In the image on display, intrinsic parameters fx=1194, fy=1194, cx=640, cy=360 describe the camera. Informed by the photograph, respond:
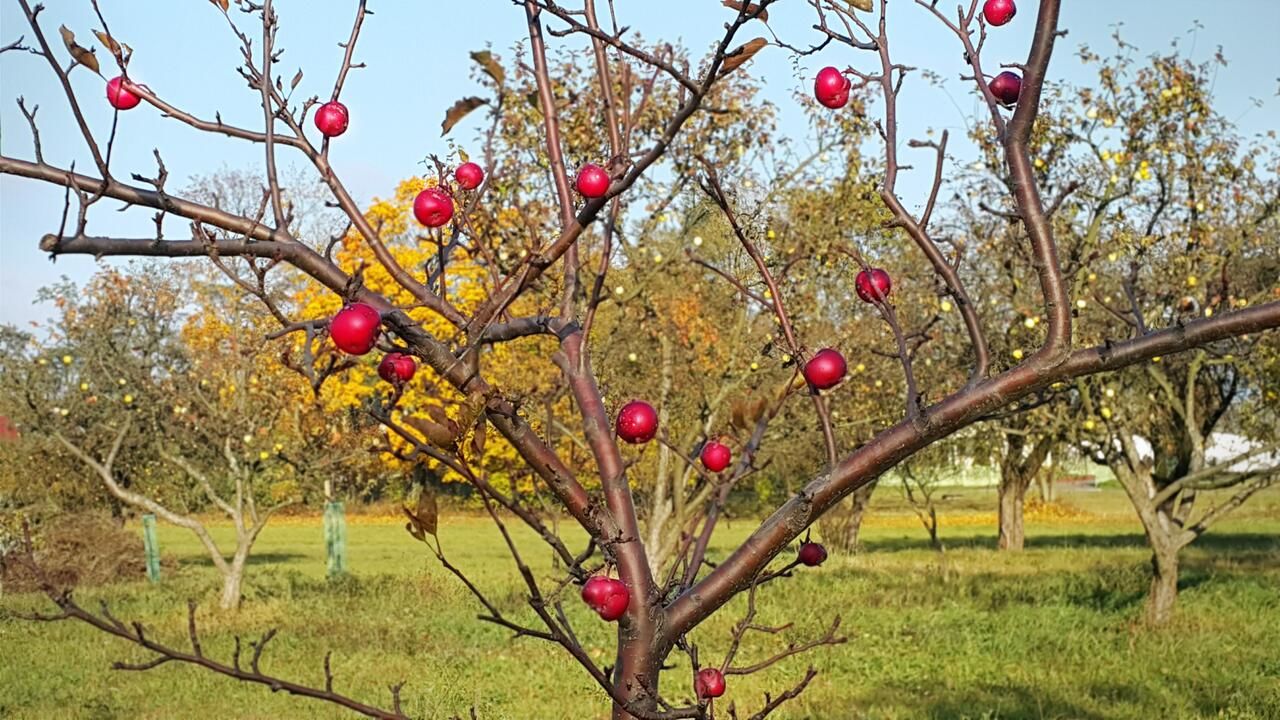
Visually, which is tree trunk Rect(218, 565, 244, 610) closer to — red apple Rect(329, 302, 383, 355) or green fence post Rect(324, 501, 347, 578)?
green fence post Rect(324, 501, 347, 578)

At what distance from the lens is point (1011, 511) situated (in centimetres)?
2080

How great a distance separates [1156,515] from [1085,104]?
3.71m

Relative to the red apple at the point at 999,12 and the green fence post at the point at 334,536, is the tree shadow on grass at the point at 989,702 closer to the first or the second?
the red apple at the point at 999,12

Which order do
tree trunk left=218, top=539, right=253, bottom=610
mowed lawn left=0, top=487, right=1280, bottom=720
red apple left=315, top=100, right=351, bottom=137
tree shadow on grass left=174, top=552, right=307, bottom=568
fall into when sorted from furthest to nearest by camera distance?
tree shadow on grass left=174, top=552, right=307, bottom=568 < tree trunk left=218, top=539, right=253, bottom=610 < mowed lawn left=0, top=487, right=1280, bottom=720 < red apple left=315, top=100, right=351, bottom=137

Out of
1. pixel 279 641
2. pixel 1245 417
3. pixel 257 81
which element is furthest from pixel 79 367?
pixel 257 81

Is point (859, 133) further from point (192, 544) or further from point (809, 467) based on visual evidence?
point (192, 544)

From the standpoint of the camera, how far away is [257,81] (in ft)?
5.30

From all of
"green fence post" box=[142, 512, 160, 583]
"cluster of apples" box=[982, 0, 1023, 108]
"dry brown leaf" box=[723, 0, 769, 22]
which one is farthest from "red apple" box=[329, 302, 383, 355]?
"green fence post" box=[142, 512, 160, 583]

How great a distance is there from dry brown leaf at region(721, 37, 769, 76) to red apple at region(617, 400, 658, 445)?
0.45 metres

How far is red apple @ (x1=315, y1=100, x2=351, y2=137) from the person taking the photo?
1587mm

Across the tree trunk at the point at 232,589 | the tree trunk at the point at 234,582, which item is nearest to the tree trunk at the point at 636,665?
the tree trunk at the point at 234,582

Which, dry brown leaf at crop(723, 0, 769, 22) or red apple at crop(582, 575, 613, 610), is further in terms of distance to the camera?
red apple at crop(582, 575, 613, 610)

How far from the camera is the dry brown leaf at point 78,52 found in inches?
55.5

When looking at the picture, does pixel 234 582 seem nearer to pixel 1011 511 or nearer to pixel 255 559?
pixel 255 559
